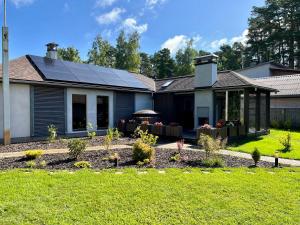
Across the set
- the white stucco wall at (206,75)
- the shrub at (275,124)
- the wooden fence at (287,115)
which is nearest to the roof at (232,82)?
the white stucco wall at (206,75)

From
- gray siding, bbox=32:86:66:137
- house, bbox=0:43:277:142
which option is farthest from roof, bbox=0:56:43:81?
gray siding, bbox=32:86:66:137

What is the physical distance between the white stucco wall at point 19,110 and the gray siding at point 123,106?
5.56 m

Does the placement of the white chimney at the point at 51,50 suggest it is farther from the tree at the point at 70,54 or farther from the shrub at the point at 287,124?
the tree at the point at 70,54

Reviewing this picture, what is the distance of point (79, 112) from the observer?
14.6 metres

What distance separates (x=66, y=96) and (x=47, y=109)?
4.19ft

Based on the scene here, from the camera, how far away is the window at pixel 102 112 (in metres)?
15.7

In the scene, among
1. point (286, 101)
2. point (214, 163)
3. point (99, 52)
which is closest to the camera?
point (214, 163)

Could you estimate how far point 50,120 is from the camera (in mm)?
13148

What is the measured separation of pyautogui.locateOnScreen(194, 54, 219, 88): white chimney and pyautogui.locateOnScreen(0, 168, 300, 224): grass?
387 inches

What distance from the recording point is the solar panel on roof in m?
13.9

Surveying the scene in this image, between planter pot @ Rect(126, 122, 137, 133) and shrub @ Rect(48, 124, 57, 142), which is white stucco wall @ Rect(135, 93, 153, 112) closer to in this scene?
planter pot @ Rect(126, 122, 137, 133)

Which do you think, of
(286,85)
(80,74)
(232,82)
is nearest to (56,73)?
(80,74)

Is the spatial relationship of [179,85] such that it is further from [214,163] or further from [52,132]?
[214,163]

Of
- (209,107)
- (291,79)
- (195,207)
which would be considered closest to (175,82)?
(209,107)
